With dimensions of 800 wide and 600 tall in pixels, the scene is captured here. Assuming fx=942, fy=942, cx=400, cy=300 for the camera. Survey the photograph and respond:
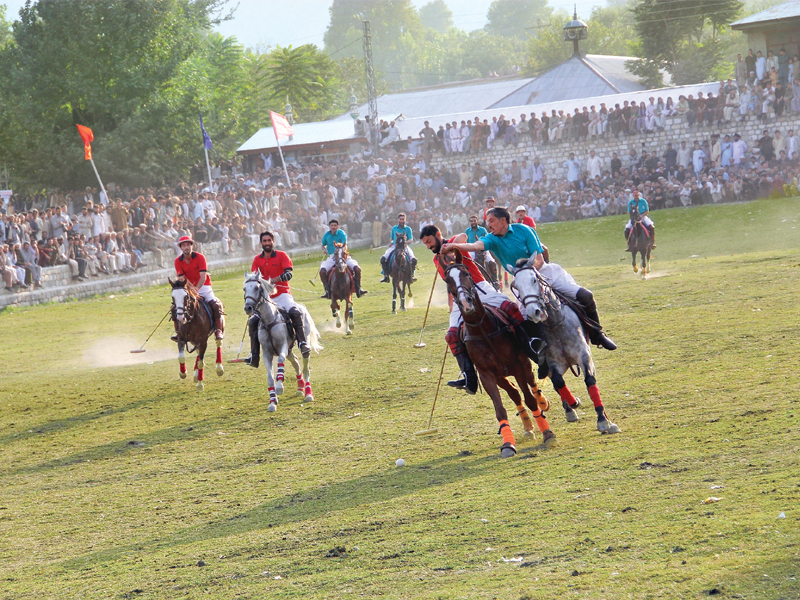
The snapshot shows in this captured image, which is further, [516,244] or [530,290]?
A: [516,244]

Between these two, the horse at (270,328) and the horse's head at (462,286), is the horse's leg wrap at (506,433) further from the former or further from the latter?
the horse at (270,328)

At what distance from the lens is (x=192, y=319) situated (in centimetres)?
1645

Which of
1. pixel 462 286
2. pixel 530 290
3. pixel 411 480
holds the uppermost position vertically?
pixel 462 286

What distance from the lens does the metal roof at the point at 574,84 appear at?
56.5m

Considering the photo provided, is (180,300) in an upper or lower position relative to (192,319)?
upper

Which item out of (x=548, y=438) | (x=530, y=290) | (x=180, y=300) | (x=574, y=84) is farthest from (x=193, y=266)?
(x=574, y=84)

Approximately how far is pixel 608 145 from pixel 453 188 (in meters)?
7.77

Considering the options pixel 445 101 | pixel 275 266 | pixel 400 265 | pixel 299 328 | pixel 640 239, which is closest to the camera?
pixel 299 328

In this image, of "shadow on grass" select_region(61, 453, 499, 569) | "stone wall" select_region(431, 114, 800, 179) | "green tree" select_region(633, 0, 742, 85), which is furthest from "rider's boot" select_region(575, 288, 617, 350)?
"green tree" select_region(633, 0, 742, 85)

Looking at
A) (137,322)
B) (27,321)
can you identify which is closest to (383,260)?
(137,322)

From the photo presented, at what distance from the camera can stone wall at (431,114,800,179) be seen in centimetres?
4131

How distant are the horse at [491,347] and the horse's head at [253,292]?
4.85 metres

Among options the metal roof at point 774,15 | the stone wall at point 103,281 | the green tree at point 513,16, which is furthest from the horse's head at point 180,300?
the green tree at point 513,16

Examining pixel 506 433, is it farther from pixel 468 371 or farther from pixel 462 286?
pixel 462 286
